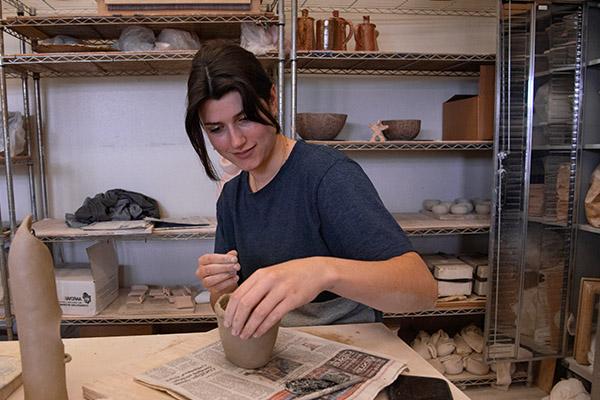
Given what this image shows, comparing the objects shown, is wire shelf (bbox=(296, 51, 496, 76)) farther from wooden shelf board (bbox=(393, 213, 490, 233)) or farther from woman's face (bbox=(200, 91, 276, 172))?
woman's face (bbox=(200, 91, 276, 172))

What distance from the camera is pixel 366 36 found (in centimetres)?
216

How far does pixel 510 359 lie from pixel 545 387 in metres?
0.28

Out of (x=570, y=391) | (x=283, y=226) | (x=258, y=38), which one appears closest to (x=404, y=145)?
(x=258, y=38)

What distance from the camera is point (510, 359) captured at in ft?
7.18

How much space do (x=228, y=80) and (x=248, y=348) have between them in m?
0.50

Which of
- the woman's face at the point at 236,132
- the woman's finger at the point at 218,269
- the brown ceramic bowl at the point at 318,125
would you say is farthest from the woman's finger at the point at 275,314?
the brown ceramic bowl at the point at 318,125

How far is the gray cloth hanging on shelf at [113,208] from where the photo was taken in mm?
2096

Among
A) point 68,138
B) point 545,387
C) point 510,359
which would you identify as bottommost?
point 545,387

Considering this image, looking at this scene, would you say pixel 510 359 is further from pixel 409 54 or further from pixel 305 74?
pixel 305 74

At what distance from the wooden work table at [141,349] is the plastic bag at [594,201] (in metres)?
1.47

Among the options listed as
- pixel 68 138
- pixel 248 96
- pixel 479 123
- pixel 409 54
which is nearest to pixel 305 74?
pixel 409 54

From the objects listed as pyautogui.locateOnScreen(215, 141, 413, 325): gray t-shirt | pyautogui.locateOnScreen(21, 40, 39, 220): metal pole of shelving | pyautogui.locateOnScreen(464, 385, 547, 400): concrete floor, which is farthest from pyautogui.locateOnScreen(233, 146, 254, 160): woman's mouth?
pyautogui.locateOnScreen(464, 385, 547, 400): concrete floor

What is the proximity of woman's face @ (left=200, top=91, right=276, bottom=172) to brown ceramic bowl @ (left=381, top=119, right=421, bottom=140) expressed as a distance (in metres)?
1.22

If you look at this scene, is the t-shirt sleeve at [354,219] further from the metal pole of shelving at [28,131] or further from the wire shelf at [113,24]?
the metal pole of shelving at [28,131]
